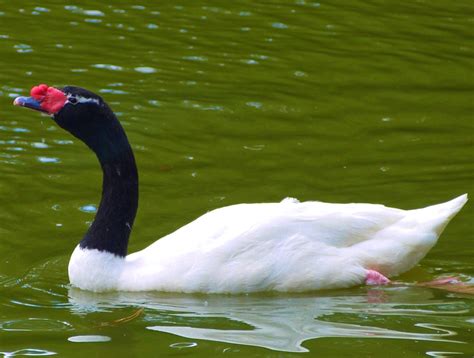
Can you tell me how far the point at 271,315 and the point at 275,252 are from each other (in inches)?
26.8

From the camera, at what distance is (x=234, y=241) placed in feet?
31.0

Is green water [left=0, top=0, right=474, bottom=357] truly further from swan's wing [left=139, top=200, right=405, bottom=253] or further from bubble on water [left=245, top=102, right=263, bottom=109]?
swan's wing [left=139, top=200, right=405, bottom=253]

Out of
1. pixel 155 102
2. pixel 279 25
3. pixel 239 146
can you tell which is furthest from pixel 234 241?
pixel 279 25

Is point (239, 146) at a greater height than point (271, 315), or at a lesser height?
greater

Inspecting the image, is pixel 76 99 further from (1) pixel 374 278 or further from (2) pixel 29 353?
(1) pixel 374 278

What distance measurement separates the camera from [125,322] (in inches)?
348

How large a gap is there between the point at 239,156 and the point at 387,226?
10.2 feet

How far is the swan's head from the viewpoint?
9.68 m

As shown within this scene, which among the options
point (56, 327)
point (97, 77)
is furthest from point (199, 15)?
point (56, 327)

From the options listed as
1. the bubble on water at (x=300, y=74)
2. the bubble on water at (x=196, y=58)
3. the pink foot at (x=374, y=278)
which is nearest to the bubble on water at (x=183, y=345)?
A: the pink foot at (x=374, y=278)

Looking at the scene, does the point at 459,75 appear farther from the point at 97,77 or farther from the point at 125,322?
the point at 125,322

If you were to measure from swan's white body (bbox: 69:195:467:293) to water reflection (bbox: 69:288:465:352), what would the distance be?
0.13 metres

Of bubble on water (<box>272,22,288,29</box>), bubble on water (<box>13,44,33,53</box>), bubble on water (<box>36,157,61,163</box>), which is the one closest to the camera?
bubble on water (<box>36,157,61,163</box>)

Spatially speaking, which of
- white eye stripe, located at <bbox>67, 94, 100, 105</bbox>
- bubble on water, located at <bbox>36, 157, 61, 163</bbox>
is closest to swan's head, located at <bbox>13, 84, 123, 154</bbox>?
white eye stripe, located at <bbox>67, 94, 100, 105</bbox>
